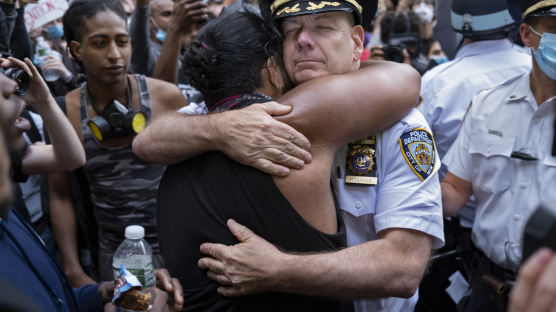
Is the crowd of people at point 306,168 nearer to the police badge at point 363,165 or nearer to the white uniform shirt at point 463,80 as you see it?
the police badge at point 363,165

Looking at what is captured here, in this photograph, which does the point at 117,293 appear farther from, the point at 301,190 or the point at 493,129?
the point at 493,129

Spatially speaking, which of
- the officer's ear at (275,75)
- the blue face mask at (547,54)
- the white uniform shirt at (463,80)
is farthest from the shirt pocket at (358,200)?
the white uniform shirt at (463,80)

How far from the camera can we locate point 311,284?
5.19 feet

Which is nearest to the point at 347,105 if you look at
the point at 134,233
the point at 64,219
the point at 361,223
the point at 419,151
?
the point at 419,151

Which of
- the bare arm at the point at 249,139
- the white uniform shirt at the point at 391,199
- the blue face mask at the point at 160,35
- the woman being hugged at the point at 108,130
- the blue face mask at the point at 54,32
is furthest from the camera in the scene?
the blue face mask at the point at 160,35

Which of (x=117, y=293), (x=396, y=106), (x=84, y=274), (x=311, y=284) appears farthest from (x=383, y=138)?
(x=84, y=274)

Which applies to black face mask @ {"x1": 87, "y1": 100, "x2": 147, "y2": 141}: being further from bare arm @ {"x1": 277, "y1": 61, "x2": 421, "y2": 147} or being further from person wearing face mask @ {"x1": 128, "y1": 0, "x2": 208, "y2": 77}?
bare arm @ {"x1": 277, "y1": 61, "x2": 421, "y2": 147}

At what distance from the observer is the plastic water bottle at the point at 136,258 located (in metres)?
1.67

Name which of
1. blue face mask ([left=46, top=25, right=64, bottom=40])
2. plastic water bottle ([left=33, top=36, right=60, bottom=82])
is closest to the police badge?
plastic water bottle ([left=33, top=36, right=60, bottom=82])

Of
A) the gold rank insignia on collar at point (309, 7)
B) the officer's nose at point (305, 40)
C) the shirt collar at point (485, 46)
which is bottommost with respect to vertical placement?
the shirt collar at point (485, 46)

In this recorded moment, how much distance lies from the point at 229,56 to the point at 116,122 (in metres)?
1.32

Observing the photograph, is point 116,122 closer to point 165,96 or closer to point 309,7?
point 165,96

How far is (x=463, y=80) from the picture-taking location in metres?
3.46

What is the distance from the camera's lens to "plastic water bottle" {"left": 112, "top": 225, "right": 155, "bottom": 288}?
5.47 feet
